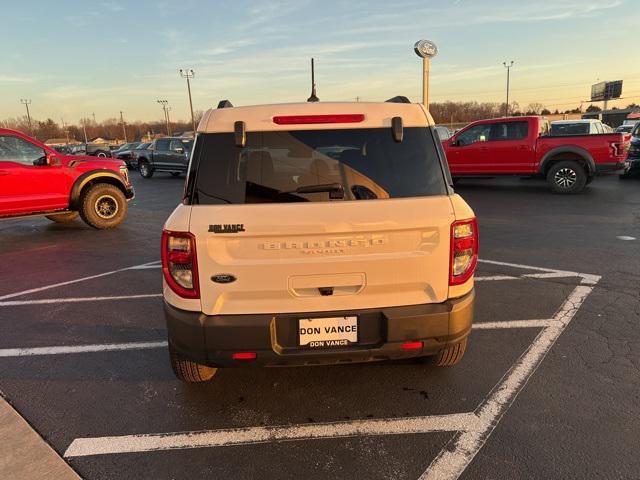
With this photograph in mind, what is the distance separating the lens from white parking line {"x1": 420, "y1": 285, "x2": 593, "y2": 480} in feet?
7.94

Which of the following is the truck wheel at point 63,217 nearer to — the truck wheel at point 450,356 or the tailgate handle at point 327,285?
the tailgate handle at point 327,285

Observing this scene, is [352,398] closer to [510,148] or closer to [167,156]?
[510,148]

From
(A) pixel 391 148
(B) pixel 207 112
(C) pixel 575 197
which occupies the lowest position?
(C) pixel 575 197

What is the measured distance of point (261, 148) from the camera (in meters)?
2.73

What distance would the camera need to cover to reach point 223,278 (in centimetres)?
255

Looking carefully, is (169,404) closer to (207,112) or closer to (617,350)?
(207,112)

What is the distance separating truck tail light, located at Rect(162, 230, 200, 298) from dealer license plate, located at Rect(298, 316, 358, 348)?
64 centimetres

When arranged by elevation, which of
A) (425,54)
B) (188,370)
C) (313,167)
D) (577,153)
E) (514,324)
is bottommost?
(514,324)

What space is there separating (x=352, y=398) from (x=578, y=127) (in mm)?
14203

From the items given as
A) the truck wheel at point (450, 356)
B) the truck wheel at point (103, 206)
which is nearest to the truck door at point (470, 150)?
the truck wheel at point (103, 206)

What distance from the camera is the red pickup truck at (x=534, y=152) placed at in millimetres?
11688

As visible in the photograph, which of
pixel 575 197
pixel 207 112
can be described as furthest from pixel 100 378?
pixel 575 197

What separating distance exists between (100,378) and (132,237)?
5.64m

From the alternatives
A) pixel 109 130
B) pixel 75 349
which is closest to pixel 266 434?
pixel 75 349
